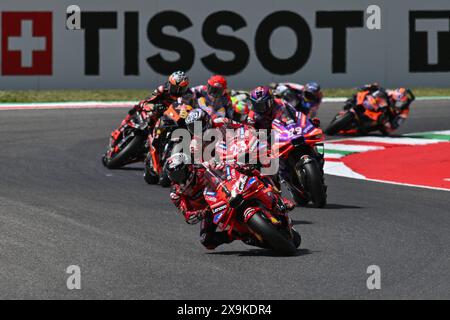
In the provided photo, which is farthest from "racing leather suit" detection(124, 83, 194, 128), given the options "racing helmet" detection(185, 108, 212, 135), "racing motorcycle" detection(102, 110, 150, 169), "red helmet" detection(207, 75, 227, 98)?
"racing helmet" detection(185, 108, 212, 135)

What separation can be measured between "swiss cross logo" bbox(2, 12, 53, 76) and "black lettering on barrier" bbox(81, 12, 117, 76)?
89 cm

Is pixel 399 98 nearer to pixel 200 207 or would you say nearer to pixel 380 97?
pixel 380 97

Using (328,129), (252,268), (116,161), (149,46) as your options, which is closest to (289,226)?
(252,268)

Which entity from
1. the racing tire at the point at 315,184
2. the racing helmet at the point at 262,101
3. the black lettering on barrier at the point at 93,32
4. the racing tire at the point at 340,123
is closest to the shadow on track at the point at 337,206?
the racing tire at the point at 315,184

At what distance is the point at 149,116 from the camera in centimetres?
1714

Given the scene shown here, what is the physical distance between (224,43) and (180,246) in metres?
19.5

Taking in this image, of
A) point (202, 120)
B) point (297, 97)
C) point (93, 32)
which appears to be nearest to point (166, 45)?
point (93, 32)

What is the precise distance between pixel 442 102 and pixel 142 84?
23.9 ft

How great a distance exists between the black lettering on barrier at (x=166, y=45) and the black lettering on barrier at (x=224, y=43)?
0.44 m

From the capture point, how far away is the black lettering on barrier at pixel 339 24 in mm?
30984

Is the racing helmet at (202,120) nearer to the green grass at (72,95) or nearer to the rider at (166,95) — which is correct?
the rider at (166,95)

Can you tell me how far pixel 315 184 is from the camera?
13.7 metres

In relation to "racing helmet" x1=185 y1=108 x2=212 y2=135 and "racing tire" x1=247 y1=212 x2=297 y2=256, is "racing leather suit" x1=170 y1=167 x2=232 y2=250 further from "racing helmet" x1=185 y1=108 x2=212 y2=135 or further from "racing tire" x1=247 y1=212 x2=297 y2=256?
"racing helmet" x1=185 y1=108 x2=212 y2=135

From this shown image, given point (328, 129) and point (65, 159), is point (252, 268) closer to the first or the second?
point (65, 159)
